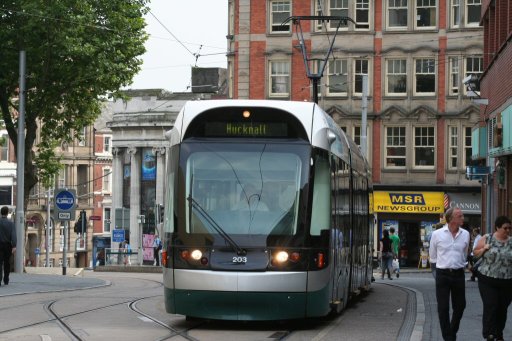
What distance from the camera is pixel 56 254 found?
88000 mm

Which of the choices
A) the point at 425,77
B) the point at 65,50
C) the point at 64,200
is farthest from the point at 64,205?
the point at 425,77

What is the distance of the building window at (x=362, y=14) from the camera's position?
58344 millimetres

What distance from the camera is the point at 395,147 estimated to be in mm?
57844

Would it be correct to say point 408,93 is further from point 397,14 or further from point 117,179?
point 117,179

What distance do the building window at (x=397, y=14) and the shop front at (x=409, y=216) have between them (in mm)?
7654

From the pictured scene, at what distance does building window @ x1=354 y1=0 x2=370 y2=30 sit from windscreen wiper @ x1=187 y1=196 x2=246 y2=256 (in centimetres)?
4305

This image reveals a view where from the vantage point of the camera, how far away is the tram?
15.9 meters

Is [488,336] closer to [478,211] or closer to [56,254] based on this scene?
[478,211]

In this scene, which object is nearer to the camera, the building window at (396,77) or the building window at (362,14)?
the building window at (396,77)

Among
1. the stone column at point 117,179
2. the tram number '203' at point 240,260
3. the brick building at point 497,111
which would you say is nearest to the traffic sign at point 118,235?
the stone column at point 117,179

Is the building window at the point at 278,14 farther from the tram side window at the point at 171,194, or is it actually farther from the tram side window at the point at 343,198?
the tram side window at the point at 171,194

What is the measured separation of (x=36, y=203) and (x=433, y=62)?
127 ft

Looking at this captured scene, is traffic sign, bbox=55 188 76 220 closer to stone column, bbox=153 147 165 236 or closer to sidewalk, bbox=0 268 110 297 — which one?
sidewalk, bbox=0 268 110 297

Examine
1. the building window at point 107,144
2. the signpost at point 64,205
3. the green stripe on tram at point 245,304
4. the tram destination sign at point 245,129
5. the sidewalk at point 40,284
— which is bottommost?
the sidewalk at point 40,284
